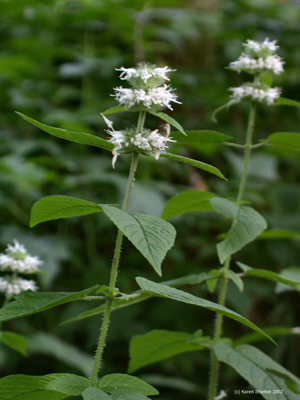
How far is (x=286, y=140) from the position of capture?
1429 millimetres

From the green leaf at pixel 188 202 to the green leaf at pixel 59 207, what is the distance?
447 millimetres

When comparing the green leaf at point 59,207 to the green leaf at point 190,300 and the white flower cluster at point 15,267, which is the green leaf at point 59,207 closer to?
the green leaf at point 190,300

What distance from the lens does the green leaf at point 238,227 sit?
1271 mm

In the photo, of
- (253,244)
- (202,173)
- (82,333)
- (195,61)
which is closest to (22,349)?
(82,333)

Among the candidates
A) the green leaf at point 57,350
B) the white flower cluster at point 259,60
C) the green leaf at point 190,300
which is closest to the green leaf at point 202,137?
the white flower cluster at point 259,60

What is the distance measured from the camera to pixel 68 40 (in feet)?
15.6

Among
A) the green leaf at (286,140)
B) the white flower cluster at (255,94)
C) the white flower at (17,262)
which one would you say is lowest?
the white flower at (17,262)

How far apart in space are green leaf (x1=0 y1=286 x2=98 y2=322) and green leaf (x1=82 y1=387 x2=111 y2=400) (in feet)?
0.69

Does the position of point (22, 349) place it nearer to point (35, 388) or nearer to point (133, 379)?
point (35, 388)

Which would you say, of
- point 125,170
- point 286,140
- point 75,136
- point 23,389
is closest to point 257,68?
point 286,140

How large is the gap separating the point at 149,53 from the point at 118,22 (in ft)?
2.06

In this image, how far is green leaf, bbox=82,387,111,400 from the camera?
90 cm

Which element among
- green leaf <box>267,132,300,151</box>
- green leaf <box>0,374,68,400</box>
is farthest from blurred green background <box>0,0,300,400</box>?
green leaf <box>0,374,68,400</box>

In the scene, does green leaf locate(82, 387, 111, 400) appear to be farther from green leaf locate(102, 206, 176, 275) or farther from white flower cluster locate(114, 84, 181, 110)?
white flower cluster locate(114, 84, 181, 110)
